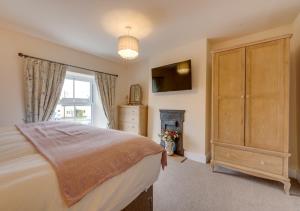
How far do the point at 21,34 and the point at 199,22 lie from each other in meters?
3.01

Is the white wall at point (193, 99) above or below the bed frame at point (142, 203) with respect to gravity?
above

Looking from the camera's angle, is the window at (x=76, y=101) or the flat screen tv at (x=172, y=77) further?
the window at (x=76, y=101)

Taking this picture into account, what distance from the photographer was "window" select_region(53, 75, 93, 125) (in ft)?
11.1

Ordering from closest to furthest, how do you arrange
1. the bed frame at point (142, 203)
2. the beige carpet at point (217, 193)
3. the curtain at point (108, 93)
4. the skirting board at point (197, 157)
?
the bed frame at point (142, 203) < the beige carpet at point (217, 193) < the skirting board at point (197, 157) < the curtain at point (108, 93)

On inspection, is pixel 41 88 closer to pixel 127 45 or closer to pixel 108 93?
pixel 108 93

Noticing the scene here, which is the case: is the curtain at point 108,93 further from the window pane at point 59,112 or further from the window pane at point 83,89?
the window pane at point 59,112

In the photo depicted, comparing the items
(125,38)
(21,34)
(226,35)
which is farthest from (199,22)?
(21,34)

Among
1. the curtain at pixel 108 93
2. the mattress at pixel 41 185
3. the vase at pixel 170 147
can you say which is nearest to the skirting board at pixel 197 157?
the vase at pixel 170 147

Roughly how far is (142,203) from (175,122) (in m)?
2.15

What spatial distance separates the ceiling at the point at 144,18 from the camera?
1886 millimetres

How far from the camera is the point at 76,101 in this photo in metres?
3.66

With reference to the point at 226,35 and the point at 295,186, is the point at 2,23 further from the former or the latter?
the point at 295,186

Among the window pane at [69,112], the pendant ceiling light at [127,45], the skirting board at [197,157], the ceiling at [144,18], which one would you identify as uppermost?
the ceiling at [144,18]

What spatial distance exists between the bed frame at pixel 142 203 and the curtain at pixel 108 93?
2783 millimetres
